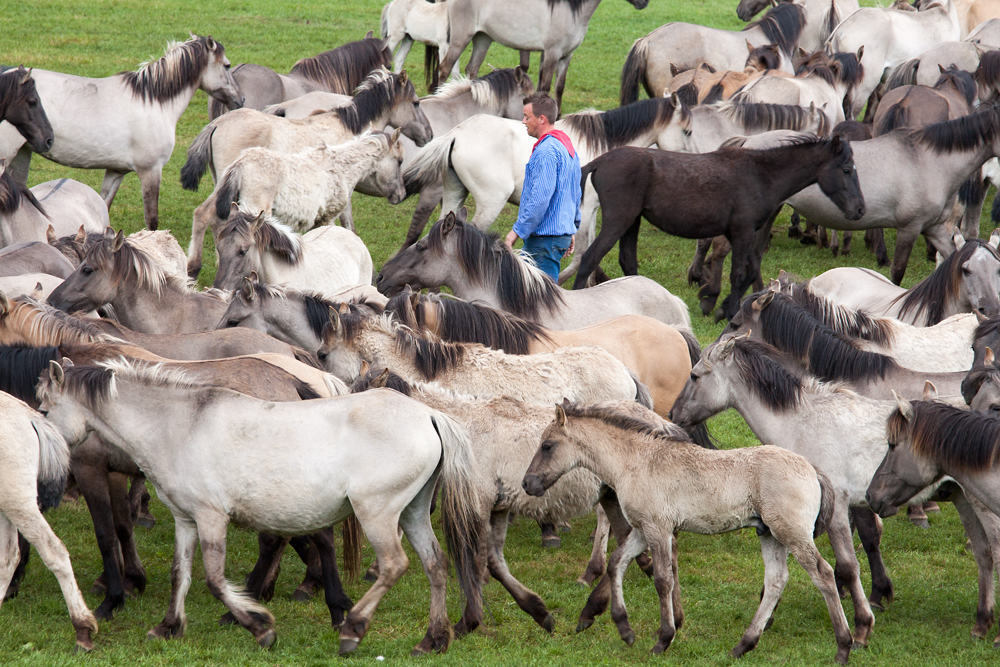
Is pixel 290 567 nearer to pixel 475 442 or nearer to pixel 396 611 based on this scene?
pixel 396 611

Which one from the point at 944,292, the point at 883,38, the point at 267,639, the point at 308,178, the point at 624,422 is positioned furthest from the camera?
the point at 883,38

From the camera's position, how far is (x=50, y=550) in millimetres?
Result: 5531

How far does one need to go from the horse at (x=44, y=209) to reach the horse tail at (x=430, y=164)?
341 cm

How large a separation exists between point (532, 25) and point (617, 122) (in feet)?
14.8

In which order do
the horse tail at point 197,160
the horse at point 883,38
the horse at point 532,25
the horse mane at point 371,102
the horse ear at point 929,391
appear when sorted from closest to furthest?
the horse ear at point 929,391 < the horse tail at point 197,160 < the horse mane at point 371,102 < the horse at point 532,25 < the horse at point 883,38

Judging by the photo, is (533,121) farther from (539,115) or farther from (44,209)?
(44,209)

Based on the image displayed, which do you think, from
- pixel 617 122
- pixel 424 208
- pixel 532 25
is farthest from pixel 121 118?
pixel 532 25

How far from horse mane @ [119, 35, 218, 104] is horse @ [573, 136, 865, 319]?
5156 millimetres

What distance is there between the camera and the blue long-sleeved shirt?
933 centimetres

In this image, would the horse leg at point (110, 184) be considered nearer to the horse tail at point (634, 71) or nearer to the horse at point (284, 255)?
the horse at point (284, 255)

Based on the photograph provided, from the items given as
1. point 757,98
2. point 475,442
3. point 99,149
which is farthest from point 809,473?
point 757,98

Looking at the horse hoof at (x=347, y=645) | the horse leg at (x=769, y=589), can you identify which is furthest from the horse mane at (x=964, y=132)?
the horse hoof at (x=347, y=645)

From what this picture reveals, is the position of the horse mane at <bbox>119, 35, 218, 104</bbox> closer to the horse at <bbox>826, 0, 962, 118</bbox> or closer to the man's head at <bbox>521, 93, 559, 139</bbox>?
the man's head at <bbox>521, 93, 559, 139</bbox>

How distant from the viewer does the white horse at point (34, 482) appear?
550cm
